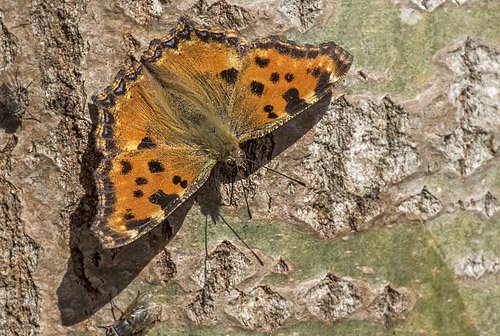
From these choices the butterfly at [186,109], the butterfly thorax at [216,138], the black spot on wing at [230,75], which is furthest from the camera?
the black spot on wing at [230,75]

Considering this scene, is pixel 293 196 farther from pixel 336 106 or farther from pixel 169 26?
pixel 169 26

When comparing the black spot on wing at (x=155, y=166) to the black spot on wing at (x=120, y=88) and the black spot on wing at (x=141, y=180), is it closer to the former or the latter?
the black spot on wing at (x=141, y=180)

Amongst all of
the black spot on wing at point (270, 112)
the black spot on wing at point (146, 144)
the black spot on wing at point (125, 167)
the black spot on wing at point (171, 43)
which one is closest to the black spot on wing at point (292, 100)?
the black spot on wing at point (270, 112)

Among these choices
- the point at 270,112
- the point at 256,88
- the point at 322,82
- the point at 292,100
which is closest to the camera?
the point at 322,82

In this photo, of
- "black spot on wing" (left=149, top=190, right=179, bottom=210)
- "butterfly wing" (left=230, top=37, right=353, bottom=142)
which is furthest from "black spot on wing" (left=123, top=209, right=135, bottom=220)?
"butterfly wing" (left=230, top=37, right=353, bottom=142)

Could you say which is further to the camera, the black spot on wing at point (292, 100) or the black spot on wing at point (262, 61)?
the black spot on wing at point (262, 61)

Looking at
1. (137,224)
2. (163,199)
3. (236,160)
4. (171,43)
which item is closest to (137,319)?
(137,224)

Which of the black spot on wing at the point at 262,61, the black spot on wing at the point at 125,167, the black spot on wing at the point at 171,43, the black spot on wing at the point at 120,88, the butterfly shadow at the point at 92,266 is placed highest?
the black spot on wing at the point at 171,43

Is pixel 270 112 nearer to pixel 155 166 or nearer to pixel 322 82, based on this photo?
pixel 322 82
